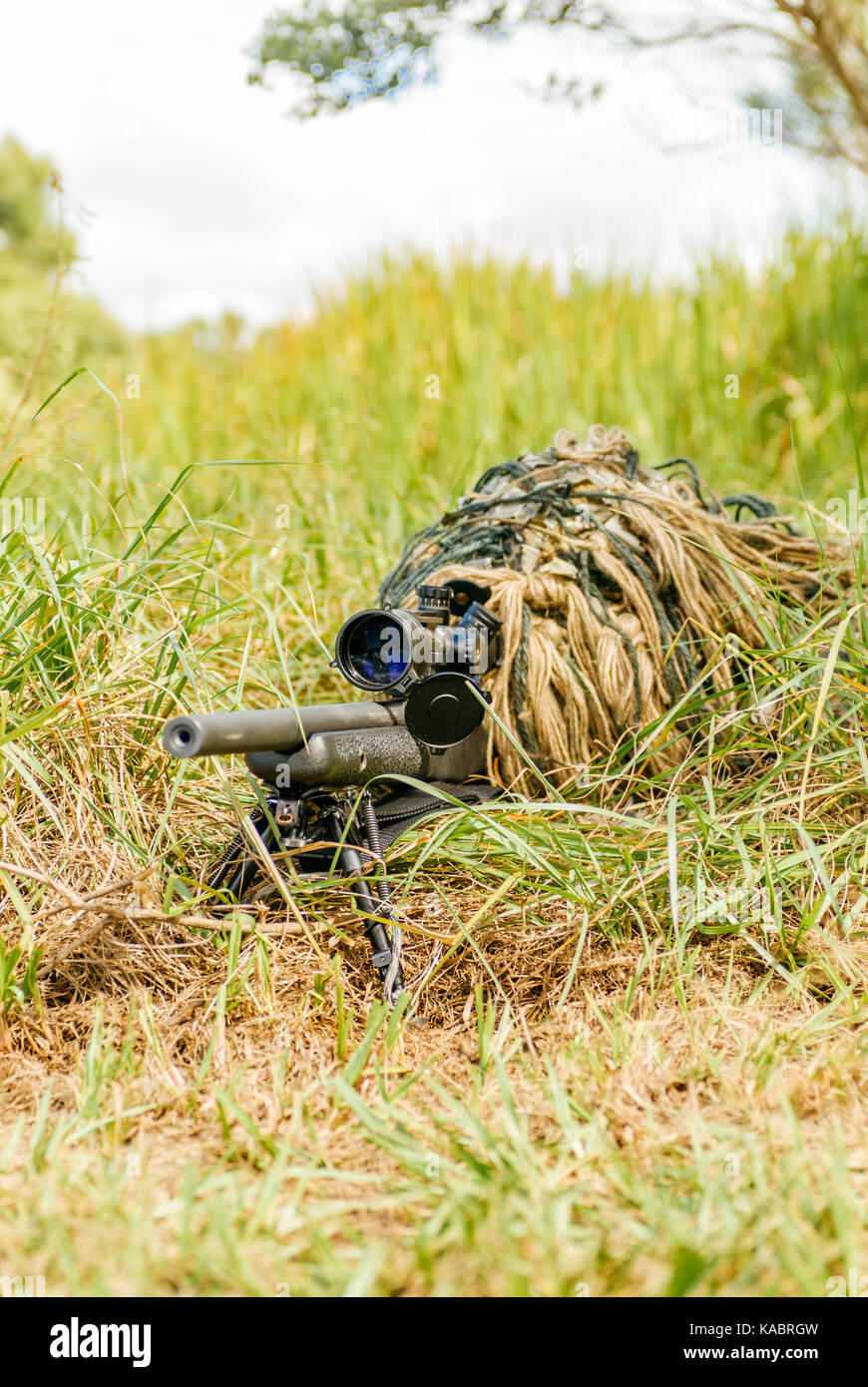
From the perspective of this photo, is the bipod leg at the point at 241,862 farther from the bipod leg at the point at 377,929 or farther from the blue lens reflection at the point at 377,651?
the blue lens reflection at the point at 377,651

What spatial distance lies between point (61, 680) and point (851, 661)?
65.3 inches

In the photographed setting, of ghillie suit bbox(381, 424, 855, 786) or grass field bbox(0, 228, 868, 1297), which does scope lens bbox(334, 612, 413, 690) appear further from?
ghillie suit bbox(381, 424, 855, 786)

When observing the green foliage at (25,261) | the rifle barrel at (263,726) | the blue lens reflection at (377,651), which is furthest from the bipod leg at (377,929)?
the green foliage at (25,261)

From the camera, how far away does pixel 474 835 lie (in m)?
2.14

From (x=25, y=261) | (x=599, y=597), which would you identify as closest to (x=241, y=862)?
(x=599, y=597)

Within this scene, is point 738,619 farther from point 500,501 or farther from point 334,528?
point 334,528

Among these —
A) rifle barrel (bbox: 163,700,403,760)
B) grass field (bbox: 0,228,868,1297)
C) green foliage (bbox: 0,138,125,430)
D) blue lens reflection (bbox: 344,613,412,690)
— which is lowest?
grass field (bbox: 0,228,868,1297)

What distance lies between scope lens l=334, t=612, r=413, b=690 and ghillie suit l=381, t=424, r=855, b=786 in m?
0.35

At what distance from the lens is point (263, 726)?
1670 mm

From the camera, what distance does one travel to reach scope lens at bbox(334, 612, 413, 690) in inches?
77.2

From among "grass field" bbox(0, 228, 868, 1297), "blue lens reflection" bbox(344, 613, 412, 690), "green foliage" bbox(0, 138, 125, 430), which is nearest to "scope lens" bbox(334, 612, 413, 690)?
"blue lens reflection" bbox(344, 613, 412, 690)

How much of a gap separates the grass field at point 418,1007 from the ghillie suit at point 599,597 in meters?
0.11

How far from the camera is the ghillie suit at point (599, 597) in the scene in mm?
2314
